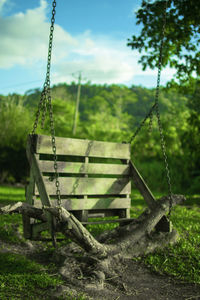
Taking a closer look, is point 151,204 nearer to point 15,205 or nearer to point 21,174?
point 15,205

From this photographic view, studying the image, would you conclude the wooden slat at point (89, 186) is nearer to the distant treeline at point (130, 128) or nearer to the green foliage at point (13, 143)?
the distant treeline at point (130, 128)

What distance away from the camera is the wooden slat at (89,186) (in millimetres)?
4449

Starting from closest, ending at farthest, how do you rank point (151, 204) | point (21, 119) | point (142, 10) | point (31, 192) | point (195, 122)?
point (31, 192) < point (151, 204) < point (142, 10) < point (195, 122) < point (21, 119)

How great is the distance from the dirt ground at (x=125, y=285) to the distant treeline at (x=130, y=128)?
169cm

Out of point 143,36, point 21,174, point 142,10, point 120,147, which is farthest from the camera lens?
point 21,174

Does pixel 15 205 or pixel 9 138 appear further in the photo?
pixel 9 138

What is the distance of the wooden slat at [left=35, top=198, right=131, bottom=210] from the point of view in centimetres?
460

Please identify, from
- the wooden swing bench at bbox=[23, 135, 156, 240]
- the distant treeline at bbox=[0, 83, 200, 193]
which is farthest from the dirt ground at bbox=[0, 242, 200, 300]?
the distant treeline at bbox=[0, 83, 200, 193]

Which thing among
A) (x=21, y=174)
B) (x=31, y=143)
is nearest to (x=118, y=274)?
(x=31, y=143)

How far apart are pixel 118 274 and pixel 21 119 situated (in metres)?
12.3

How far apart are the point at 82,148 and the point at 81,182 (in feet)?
1.84

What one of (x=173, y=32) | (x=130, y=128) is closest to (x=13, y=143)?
(x=173, y=32)

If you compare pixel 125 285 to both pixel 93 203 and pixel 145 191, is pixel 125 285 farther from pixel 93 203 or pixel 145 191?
pixel 145 191

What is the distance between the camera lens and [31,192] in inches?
171
